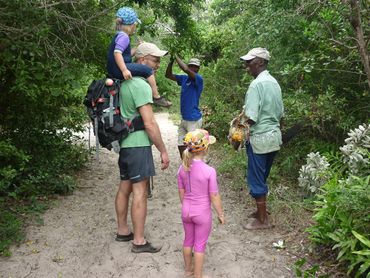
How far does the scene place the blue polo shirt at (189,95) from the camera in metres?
6.46

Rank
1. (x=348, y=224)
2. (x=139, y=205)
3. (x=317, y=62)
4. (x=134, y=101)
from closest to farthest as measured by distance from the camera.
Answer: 1. (x=348, y=224)
2. (x=134, y=101)
3. (x=139, y=205)
4. (x=317, y=62)

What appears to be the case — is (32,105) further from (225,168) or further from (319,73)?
(319,73)

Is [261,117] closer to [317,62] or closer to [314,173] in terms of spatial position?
[314,173]

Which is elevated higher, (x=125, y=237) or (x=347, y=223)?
(x=347, y=223)

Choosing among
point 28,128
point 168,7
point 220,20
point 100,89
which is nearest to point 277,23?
point 168,7

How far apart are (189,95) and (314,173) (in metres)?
2.38

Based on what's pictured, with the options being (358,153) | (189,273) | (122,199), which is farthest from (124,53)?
(358,153)

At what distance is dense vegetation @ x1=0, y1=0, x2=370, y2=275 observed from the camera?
405cm

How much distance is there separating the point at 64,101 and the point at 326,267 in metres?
4.22

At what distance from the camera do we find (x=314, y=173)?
193 inches

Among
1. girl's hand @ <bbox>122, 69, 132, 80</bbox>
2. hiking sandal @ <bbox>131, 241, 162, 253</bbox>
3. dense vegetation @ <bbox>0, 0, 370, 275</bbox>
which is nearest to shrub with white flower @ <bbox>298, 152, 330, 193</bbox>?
dense vegetation @ <bbox>0, 0, 370, 275</bbox>

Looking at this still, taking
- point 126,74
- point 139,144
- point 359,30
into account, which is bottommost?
point 139,144

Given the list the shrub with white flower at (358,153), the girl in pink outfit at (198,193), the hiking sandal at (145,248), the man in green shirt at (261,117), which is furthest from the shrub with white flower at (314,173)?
the hiking sandal at (145,248)

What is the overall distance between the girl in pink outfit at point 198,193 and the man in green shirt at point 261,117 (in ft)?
3.38
